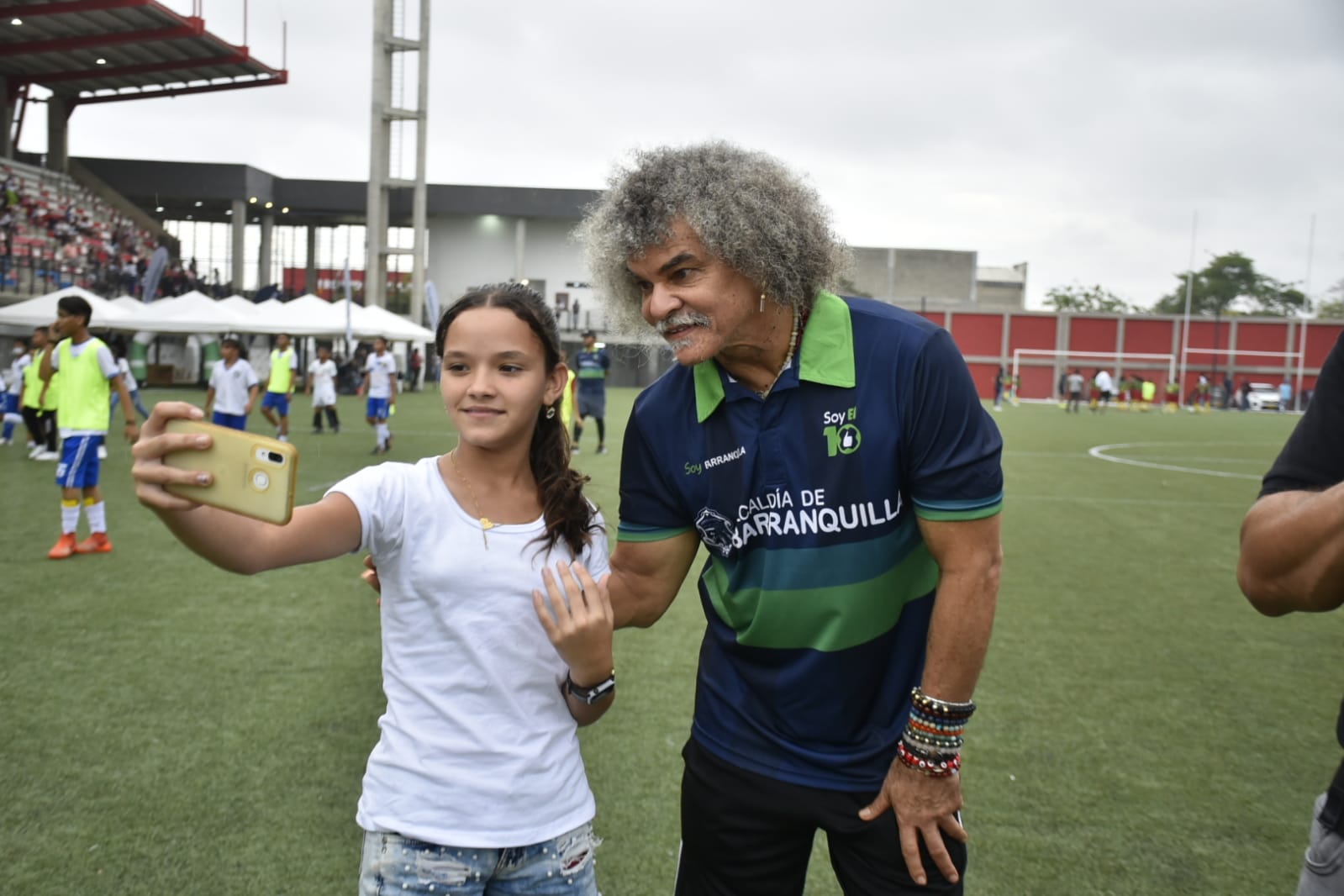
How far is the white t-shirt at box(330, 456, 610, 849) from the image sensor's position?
2246 mm

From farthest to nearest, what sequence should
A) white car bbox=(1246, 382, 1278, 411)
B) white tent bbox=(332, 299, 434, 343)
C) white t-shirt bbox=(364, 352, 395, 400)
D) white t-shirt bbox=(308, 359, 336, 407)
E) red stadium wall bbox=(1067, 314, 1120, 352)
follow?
red stadium wall bbox=(1067, 314, 1120, 352) → white car bbox=(1246, 382, 1278, 411) → white tent bbox=(332, 299, 434, 343) → white t-shirt bbox=(308, 359, 336, 407) → white t-shirt bbox=(364, 352, 395, 400)

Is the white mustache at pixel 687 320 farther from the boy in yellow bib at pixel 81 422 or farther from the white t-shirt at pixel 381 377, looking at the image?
the white t-shirt at pixel 381 377

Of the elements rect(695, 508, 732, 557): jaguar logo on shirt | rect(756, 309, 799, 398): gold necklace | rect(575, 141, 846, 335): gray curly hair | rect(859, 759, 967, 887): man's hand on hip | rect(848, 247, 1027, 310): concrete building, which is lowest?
rect(859, 759, 967, 887): man's hand on hip

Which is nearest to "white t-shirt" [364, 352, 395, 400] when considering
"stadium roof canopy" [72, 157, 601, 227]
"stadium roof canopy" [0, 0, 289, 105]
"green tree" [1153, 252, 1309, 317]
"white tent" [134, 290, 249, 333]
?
"white tent" [134, 290, 249, 333]

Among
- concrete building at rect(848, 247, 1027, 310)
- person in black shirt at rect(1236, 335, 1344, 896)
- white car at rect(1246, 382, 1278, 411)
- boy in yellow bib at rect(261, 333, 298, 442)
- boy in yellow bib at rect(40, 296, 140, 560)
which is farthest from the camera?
concrete building at rect(848, 247, 1027, 310)

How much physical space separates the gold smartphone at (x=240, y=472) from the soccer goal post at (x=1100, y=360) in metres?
66.9

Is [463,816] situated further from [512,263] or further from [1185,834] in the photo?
[512,263]

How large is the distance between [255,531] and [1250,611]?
806 centimetres

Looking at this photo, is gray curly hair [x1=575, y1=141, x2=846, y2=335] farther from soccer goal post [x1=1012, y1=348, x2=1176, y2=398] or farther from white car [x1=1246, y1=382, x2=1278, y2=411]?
soccer goal post [x1=1012, y1=348, x2=1176, y2=398]

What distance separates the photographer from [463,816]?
2225mm

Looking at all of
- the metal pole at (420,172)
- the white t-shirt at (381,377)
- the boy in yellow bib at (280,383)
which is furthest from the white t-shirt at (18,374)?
the metal pole at (420,172)

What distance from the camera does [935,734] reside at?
89.1 inches

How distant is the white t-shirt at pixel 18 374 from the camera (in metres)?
19.1

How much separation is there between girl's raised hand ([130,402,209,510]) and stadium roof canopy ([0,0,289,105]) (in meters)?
42.8
